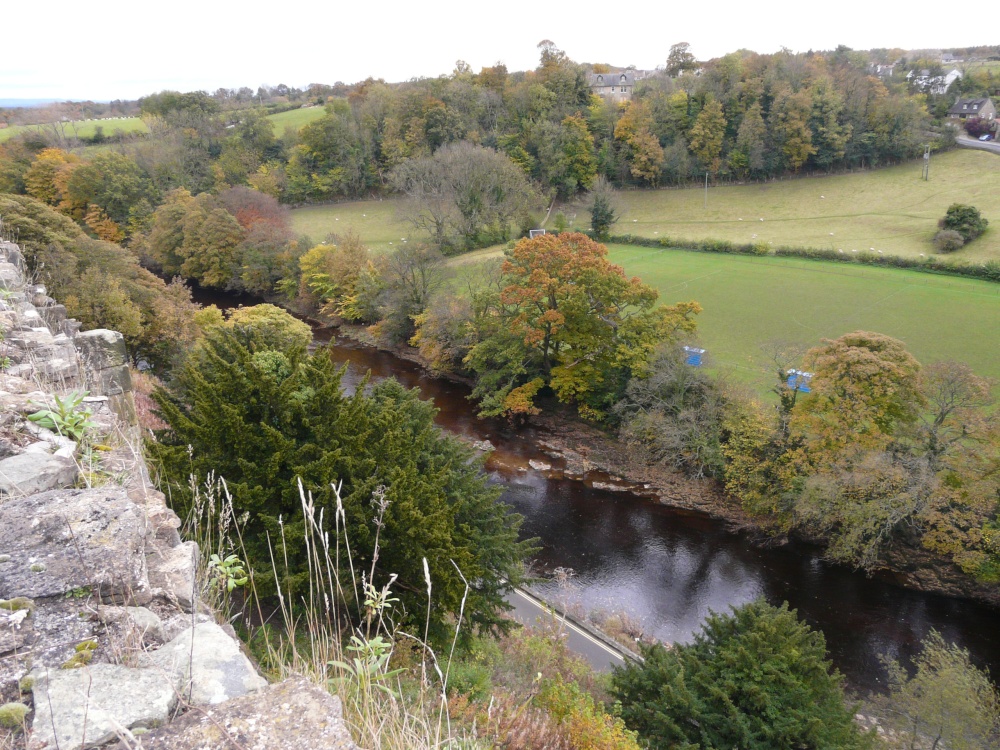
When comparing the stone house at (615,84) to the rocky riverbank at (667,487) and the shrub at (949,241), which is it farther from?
the rocky riverbank at (667,487)

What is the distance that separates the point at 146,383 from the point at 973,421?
23463mm

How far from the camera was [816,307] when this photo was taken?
116ft

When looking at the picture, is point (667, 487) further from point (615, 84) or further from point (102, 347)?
point (615, 84)

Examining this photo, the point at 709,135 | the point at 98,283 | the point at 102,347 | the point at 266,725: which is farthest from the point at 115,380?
the point at 709,135

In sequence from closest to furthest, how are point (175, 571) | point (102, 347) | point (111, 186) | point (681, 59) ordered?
1. point (175, 571)
2. point (102, 347)
3. point (111, 186)
4. point (681, 59)

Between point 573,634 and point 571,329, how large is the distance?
14.5 m

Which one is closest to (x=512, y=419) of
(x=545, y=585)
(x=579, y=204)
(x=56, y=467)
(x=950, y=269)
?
(x=545, y=585)

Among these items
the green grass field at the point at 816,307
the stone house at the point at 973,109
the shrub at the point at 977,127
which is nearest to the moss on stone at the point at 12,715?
the green grass field at the point at 816,307

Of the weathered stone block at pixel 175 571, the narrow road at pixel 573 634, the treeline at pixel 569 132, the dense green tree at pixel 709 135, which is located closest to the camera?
the weathered stone block at pixel 175 571

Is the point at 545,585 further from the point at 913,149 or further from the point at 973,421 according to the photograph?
the point at 913,149

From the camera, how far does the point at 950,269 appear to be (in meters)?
38.9

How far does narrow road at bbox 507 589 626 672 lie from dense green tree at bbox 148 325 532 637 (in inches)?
162

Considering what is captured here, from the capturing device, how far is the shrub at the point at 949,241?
136 ft

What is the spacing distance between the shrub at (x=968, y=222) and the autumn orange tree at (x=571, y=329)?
30239mm
